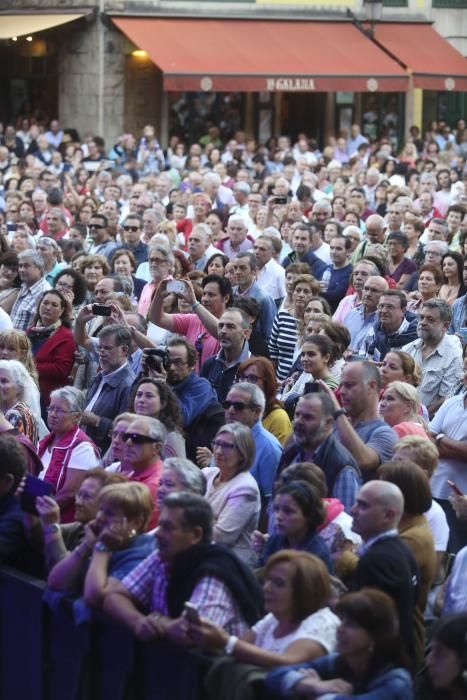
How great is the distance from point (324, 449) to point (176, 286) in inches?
141

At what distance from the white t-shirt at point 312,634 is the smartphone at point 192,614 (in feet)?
0.86

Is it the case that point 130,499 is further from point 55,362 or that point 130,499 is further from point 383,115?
point 383,115

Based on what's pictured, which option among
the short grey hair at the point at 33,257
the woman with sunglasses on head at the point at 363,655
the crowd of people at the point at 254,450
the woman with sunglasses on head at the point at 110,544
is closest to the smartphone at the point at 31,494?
the crowd of people at the point at 254,450

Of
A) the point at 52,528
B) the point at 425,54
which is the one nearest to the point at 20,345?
the point at 52,528

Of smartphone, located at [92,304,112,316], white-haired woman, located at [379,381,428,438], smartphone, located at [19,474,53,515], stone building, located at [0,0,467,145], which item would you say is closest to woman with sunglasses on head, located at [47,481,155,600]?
smartphone, located at [19,474,53,515]

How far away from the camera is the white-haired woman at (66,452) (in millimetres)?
8469

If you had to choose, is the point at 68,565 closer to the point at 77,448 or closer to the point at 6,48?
the point at 77,448

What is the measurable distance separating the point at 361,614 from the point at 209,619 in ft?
2.41

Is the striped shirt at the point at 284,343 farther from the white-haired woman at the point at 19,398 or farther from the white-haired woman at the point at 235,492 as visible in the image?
the white-haired woman at the point at 235,492

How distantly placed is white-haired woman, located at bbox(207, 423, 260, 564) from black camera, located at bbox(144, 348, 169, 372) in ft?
5.84

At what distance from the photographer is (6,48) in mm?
34625

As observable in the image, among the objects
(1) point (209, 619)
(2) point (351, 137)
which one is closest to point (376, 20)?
(2) point (351, 137)

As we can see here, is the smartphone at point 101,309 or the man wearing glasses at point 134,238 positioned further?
the man wearing glasses at point 134,238

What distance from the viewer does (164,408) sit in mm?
8719
